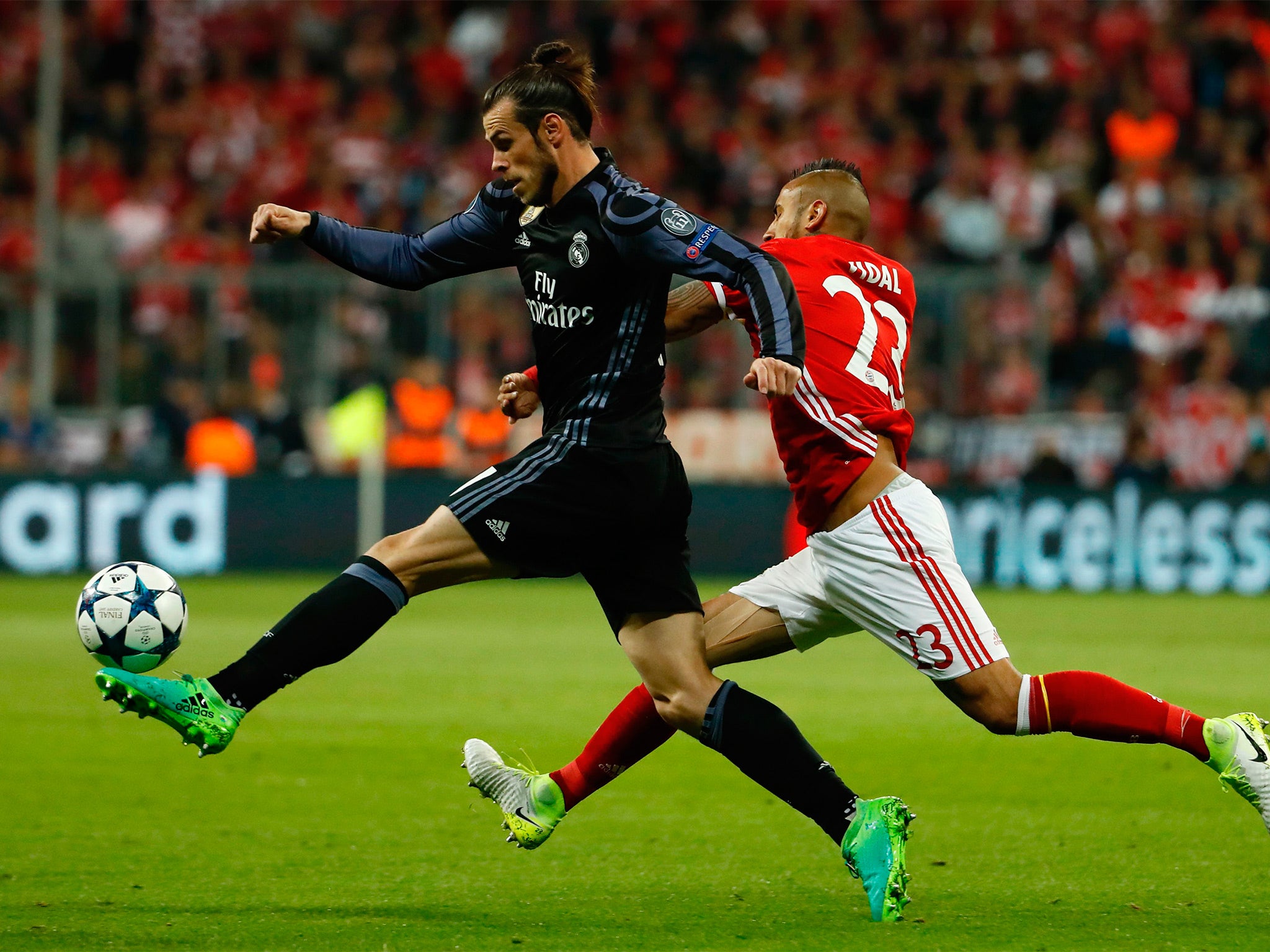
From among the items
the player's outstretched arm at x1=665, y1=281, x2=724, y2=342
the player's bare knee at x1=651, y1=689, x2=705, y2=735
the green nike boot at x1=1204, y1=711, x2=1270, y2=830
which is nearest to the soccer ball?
the player's bare knee at x1=651, y1=689, x2=705, y2=735

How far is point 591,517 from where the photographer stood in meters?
4.84

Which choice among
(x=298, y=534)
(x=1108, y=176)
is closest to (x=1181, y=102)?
(x=1108, y=176)

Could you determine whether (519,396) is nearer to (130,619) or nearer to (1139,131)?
(130,619)

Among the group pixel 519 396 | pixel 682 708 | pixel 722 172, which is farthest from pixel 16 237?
→ pixel 682 708

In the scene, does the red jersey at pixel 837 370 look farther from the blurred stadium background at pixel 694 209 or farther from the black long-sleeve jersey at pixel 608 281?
the blurred stadium background at pixel 694 209

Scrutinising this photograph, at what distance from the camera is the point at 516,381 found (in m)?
5.32

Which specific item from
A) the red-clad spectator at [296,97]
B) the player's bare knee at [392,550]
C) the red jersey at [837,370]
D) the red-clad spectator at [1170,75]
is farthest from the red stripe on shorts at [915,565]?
the red-clad spectator at [296,97]

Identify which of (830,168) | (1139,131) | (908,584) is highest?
(1139,131)

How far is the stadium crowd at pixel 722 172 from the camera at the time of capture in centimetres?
1666

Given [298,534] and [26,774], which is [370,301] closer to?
[298,534]

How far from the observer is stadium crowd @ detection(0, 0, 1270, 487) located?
16.7 metres

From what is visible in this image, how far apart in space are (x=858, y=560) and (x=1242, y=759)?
114cm

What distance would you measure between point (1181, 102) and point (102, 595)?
16.5m

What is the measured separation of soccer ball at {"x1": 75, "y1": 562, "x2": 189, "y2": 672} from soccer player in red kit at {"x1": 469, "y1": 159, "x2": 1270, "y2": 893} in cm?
110
